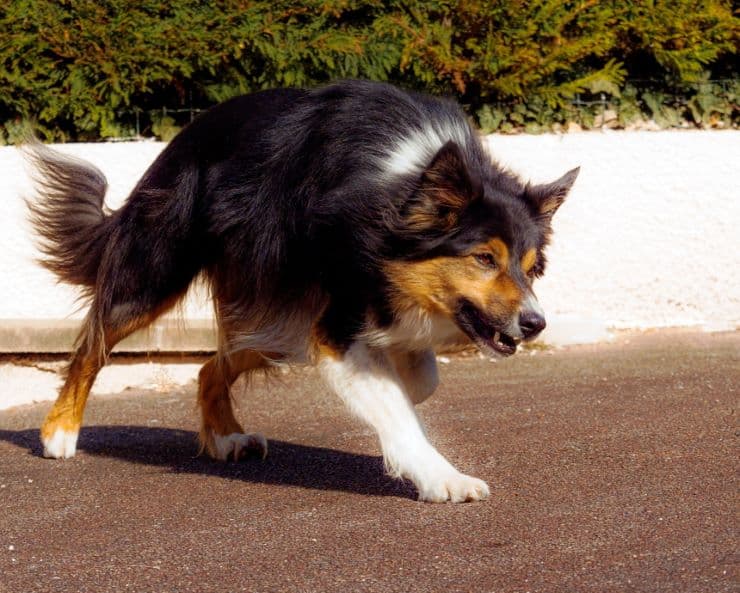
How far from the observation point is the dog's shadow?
5560 millimetres

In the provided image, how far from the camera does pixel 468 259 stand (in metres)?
5.02

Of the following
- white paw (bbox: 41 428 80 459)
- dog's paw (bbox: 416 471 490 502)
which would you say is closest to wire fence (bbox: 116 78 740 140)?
white paw (bbox: 41 428 80 459)

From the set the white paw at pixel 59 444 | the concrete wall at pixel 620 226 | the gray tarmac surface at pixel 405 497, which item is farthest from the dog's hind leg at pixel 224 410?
the concrete wall at pixel 620 226

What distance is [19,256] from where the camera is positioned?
902cm

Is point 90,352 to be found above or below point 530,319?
below

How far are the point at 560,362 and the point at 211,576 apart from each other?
14.6 ft

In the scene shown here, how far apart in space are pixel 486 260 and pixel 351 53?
4.48 metres

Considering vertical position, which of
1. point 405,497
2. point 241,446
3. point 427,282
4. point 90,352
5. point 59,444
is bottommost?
point 59,444

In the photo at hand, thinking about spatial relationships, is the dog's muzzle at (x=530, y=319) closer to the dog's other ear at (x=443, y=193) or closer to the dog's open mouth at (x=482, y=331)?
the dog's open mouth at (x=482, y=331)

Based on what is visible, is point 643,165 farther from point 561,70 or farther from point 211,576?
point 211,576

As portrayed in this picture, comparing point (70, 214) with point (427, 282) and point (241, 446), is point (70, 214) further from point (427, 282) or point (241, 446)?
point (427, 282)

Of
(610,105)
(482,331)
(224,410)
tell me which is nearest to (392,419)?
(482,331)

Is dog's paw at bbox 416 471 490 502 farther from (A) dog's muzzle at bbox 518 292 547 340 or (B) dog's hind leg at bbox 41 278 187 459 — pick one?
(B) dog's hind leg at bbox 41 278 187 459

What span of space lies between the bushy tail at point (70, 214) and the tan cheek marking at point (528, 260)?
2403mm
